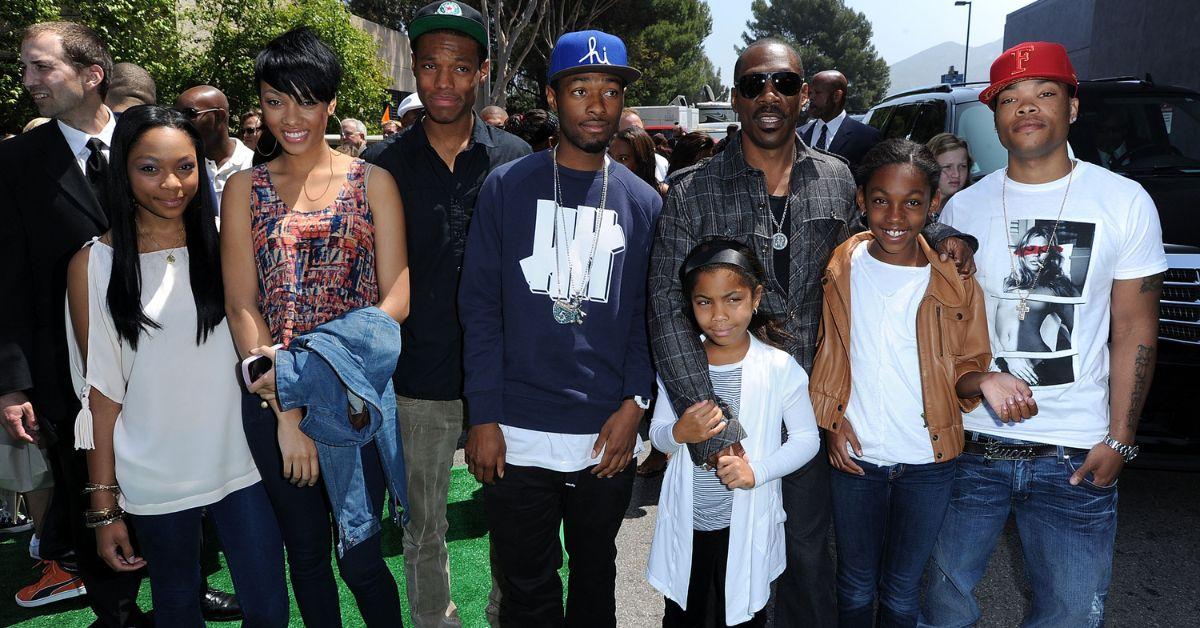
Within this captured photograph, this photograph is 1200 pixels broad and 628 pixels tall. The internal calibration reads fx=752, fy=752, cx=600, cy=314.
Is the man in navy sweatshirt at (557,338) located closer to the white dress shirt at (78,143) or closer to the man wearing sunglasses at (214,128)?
the white dress shirt at (78,143)

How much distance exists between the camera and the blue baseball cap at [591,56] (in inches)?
97.3

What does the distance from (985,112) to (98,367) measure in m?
5.74

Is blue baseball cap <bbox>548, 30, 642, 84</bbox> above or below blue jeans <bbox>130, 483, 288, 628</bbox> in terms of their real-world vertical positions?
above

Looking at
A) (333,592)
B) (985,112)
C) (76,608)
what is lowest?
(76,608)

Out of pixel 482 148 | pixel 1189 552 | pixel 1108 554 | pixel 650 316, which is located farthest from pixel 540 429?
pixel 1189 552

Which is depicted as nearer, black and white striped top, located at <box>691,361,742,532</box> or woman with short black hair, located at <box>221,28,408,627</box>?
woman with short black hair, located at <box>221,28,408,627</box>

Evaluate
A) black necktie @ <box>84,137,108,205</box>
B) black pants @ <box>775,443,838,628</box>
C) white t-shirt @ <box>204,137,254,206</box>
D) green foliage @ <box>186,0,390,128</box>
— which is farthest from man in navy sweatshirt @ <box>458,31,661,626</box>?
green foliage @ <box>186,0,390,128</box>

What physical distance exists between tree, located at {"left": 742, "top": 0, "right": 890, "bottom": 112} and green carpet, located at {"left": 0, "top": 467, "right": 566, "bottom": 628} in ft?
226

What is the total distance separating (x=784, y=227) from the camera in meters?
2.67

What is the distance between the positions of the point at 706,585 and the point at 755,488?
40cm

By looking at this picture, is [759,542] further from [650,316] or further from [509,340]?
[509,340]

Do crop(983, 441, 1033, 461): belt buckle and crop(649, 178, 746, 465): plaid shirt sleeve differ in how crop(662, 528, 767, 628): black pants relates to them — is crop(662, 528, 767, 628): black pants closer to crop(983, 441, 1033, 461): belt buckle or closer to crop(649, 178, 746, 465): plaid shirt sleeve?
crop(649, 178, 746, 465): plaid shirt sleeve

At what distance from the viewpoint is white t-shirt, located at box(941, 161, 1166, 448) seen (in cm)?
232

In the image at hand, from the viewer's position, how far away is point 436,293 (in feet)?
9.20
